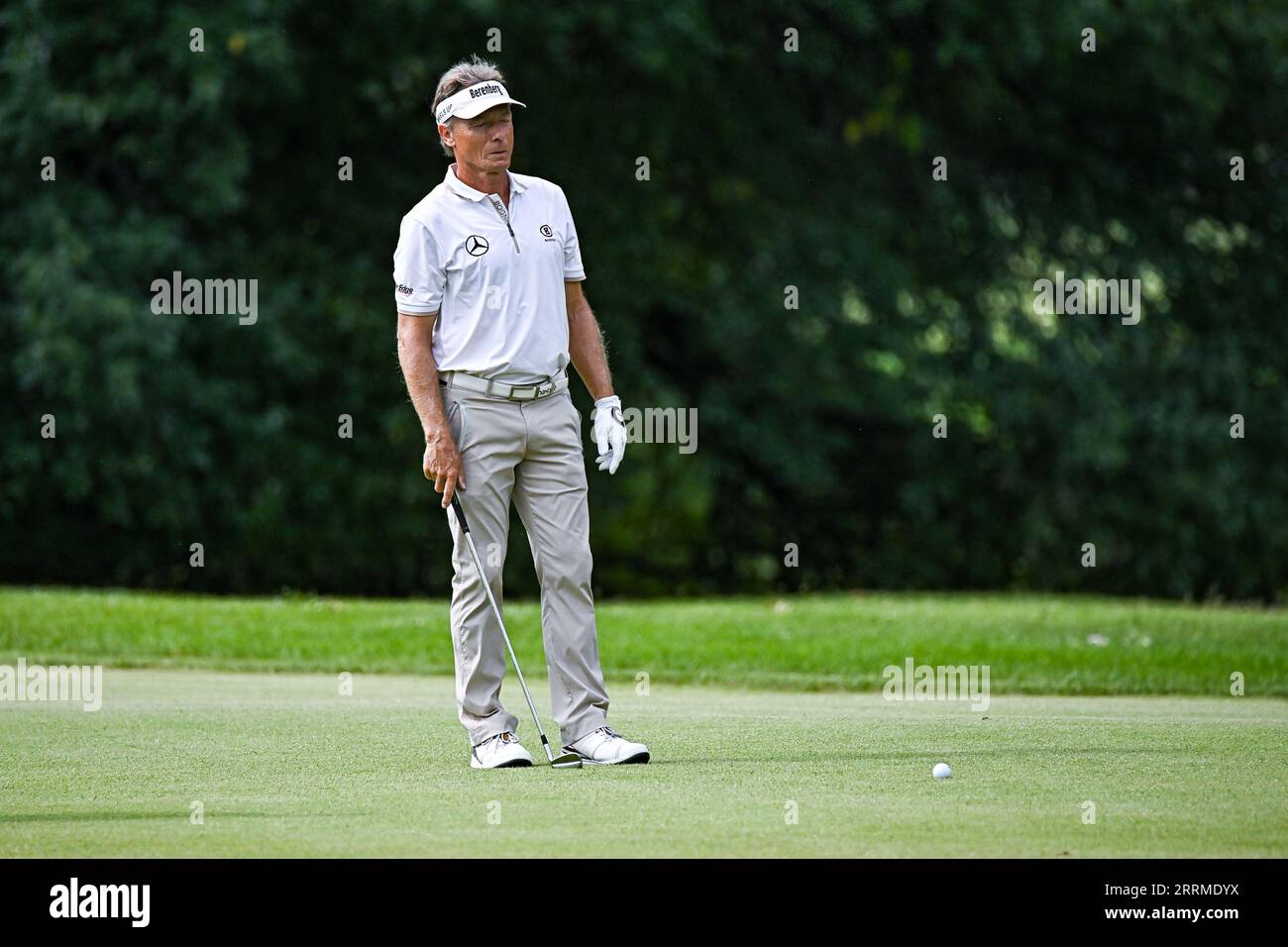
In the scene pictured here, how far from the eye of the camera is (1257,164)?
22891 millimetres

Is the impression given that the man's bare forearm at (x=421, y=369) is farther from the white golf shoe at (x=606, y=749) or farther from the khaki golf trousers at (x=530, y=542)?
the white golf shoe at (x=606, y=749)

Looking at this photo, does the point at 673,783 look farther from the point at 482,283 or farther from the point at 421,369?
the point at 482,283

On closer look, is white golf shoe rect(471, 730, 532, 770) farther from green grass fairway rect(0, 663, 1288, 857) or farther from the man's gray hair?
the man's gray hair

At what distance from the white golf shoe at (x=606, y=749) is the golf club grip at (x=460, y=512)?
0.81m

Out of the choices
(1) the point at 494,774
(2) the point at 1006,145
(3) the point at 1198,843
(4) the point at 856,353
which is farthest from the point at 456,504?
(2) the point at 1006,145

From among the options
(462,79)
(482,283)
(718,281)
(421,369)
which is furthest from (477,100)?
(718,281)

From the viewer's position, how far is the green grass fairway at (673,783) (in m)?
5.02

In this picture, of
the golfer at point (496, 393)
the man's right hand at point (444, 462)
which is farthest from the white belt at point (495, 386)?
the man's right hand at point (444, 462)

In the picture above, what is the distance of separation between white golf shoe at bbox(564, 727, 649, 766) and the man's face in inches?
74.5

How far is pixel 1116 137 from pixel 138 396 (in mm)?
11619

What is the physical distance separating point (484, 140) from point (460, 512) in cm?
124

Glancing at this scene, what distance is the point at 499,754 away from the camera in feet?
21.6

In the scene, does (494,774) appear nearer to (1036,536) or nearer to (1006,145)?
(1036,536)

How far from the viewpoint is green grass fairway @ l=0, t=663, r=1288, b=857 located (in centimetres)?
502
